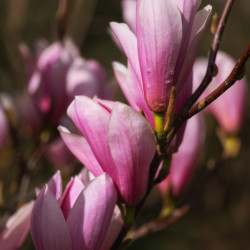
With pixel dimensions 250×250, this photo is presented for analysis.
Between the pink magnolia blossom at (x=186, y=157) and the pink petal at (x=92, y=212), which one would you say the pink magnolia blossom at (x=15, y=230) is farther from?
the pink magnolia blossom at (x=186, y=157)

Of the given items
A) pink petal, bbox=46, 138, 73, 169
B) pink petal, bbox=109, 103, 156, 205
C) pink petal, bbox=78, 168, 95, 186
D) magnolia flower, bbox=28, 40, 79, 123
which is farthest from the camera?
pink petal, bbox=46, 138, 73, 169

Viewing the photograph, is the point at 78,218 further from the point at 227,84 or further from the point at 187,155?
the point at 187,155

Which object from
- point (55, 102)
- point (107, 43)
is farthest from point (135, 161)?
point (107, 43)

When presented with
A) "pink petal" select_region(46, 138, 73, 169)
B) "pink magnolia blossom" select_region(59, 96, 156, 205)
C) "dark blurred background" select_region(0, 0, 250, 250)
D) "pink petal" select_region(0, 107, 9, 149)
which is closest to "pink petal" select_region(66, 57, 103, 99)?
"pink petal" select_region(0, 107, 9, 149)

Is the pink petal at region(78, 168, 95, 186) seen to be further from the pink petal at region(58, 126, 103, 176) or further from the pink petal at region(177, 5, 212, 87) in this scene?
the pink petal at region(177, 5, 212, 87)

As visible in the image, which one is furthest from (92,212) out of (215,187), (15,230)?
(215,187)

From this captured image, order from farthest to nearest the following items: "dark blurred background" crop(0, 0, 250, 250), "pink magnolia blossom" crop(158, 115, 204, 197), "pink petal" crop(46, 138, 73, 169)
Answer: "dark blurred background" crop(0, 0, 250, 250)
"pink petal" crop(46, 138, 73, 169)
"pink magnolia blossom" crop(158, 115, 204, 197)
